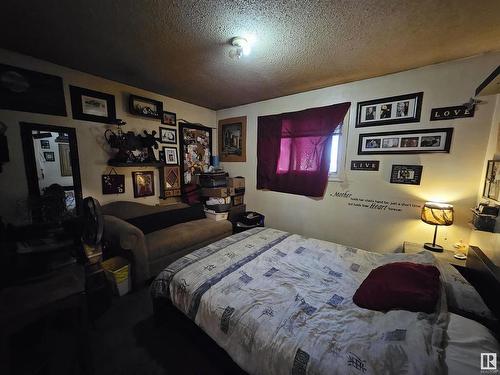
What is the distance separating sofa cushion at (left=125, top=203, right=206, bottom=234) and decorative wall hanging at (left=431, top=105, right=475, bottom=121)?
3.27 m

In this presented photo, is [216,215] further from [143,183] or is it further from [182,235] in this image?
[143,183]

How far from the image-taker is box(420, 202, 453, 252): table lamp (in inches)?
73.9

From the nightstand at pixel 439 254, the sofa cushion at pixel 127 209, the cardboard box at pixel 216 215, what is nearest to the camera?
the nightstand at pixel 439 254

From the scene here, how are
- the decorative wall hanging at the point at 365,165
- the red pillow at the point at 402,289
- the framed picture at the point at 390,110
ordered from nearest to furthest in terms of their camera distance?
the red pillow at the point at 402,289 < the framed picture at the point at 390,110 < the decorative wall hanging at the point at 365,165

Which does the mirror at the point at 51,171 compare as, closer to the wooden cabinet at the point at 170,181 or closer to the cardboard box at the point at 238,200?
the wooden cabinet at the point at 170,181

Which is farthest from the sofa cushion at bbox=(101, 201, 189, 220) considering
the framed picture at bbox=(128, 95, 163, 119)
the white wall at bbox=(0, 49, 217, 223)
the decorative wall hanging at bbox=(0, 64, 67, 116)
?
the framed picture at bbox=(128, 95, 163, 119)

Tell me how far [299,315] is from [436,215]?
181 cm

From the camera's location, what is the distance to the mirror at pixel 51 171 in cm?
200

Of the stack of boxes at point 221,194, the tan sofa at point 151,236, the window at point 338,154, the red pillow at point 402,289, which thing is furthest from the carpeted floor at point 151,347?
the window at point 338,154

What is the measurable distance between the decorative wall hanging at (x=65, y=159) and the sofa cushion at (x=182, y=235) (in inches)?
45.1

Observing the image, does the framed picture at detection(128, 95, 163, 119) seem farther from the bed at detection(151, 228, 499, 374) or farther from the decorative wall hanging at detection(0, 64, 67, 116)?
the bed at detection(151, 228, 499, 374)

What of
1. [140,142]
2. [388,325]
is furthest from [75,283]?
[140,142]

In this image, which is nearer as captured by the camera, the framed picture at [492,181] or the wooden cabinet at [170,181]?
the framed picture at [492,181]

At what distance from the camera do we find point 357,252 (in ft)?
6.26
